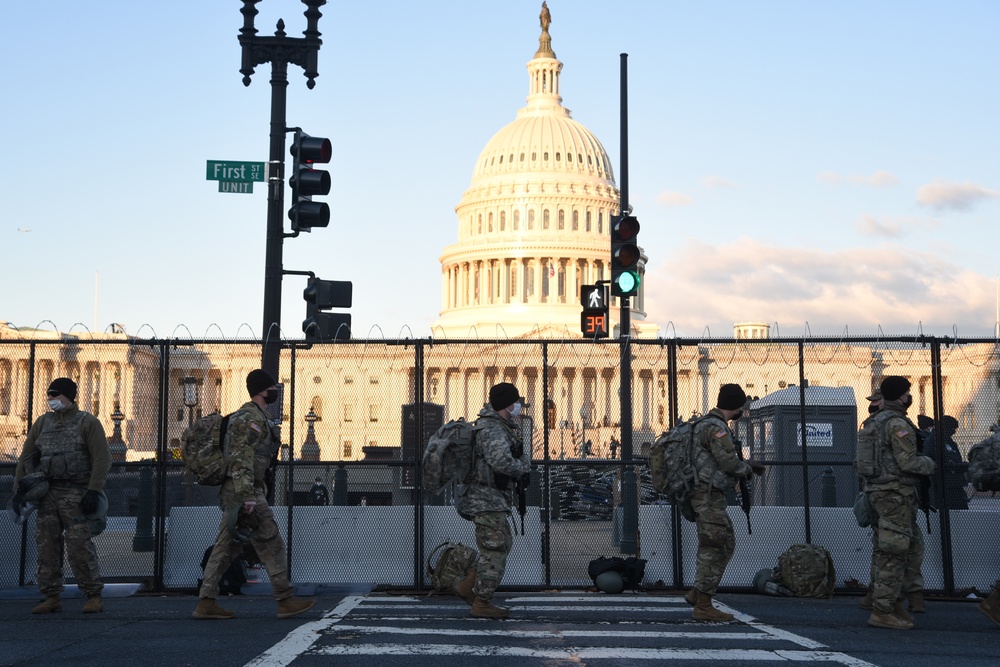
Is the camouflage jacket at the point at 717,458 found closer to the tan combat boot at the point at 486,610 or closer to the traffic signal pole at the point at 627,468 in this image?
the tan combat boot at the point at 486,610

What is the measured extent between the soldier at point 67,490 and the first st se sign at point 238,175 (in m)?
3.30

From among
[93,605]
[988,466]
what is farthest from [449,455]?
[988,466]

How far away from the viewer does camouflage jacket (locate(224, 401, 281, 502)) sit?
10039 mm

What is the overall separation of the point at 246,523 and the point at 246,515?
0.08m

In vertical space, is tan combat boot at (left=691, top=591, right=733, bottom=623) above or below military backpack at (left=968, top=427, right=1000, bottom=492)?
below

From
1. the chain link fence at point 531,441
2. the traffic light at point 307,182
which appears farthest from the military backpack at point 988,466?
the traffic light at point 307,182

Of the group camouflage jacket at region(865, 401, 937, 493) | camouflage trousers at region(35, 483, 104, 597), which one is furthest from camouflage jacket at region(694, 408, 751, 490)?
camouflage trousers at region(35, 483, 104, 597)

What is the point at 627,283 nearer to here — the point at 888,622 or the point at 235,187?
the point at 235,187

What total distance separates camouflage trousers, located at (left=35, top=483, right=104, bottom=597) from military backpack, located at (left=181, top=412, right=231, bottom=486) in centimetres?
137

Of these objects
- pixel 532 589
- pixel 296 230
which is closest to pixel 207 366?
pixel 296 230

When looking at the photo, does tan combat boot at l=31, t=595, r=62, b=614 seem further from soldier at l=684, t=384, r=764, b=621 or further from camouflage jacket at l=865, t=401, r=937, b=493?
camouflage jacket at l=865, t=401, r=937, b=493

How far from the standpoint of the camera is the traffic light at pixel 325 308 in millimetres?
13734

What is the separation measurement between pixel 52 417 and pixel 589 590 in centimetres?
547

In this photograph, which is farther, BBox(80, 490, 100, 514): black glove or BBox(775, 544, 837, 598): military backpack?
BBox(775, 544, 837, 598): military backpack
